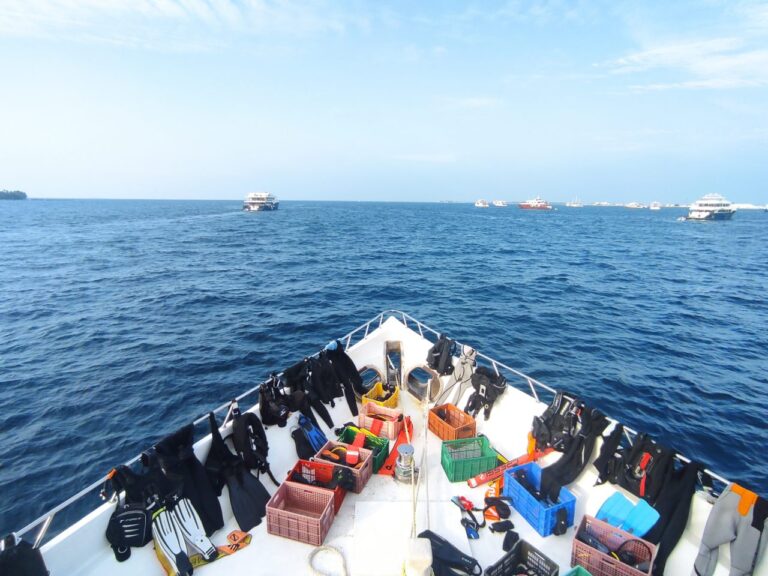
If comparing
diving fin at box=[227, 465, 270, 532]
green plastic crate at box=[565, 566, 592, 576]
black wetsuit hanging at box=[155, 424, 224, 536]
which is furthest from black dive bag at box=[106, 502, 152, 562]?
green plastic crate at box=[565, 566, 592, 576]

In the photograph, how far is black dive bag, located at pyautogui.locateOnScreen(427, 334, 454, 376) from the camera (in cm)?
952

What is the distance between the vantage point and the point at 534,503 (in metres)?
5.99

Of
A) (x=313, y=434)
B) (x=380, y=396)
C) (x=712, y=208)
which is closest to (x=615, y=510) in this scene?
(x=380, y=396)

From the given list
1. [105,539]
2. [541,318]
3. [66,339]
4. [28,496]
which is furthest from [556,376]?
[66,339]

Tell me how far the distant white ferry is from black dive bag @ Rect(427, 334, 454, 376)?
11463 cm

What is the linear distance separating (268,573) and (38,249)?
183ft

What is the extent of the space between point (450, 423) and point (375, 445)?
83.6 inches

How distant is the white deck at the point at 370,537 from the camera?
5074mm

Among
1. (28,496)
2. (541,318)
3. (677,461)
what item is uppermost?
(677,461)

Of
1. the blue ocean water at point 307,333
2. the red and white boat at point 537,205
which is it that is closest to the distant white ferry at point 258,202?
the blue ocean water at point 307,333

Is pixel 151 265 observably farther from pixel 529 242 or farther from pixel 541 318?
pixel 529 242

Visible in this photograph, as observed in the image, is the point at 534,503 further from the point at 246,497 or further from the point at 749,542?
the point at 246,497

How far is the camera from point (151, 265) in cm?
3497

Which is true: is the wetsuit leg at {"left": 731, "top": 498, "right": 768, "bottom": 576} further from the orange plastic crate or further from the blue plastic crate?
the orange plastic crate
